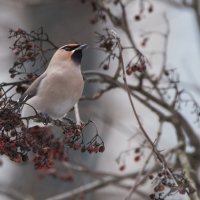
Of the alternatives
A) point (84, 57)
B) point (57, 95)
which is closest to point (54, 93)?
point (57, 95)

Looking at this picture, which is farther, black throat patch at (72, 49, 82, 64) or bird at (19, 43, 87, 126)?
black throat patch at (72, 49, 82, 64)

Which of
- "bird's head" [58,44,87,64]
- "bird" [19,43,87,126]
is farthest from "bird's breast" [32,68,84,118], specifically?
"bird's head" [58,44,87,64]

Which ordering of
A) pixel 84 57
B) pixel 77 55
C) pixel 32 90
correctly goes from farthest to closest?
1. pixel 84 57
2. pixel 77 55
3. pixel 32 90

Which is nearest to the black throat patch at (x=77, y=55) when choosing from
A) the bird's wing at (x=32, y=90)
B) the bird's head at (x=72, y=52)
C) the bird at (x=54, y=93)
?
the bird's head at (x=72, y=52)

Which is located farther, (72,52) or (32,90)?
(72,52)

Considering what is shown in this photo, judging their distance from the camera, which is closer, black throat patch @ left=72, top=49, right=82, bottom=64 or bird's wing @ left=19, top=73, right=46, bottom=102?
bird's wing @ left=19, top=73, right=46, bottom=102

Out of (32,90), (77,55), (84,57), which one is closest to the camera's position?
(32,90)

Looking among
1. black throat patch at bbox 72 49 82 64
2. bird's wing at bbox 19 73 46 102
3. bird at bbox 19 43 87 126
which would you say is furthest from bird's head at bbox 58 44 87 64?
bird's wing at bbox 19 73 46 102

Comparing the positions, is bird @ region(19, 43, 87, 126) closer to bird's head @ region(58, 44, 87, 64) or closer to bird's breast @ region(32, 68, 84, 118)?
bird's breast @ region(32, 68, 84, 118)

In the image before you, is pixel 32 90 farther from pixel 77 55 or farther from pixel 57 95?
pixel 77 55

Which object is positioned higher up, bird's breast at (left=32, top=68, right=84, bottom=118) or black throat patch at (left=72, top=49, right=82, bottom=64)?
black throat patch at (left=72, top=49, right=82, bottom=64)

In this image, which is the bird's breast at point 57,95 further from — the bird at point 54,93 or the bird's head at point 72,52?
the bird's head at point 72,52

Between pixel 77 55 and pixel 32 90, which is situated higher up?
pixel 77 55

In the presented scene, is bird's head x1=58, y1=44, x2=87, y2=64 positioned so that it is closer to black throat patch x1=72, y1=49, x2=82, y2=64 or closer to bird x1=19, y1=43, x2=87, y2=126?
black throat patch x1=72, y1=49, x2=82, y2=64
